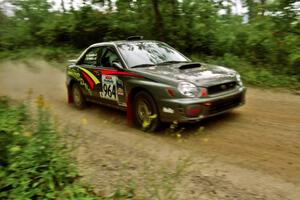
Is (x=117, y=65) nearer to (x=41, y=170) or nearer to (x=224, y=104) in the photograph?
(x=224, y=104)

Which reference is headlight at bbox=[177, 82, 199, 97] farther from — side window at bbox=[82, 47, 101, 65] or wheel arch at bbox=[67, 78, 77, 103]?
wheel arch at bbox=[67, 78, 77, 103]

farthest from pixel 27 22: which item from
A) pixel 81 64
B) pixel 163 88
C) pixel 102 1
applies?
pixel 163 88

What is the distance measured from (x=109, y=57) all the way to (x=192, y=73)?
213cm

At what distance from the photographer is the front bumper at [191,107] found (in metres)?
6.03

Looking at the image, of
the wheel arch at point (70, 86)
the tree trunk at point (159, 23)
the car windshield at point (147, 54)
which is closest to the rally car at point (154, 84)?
the car windshield at point (147, 54)

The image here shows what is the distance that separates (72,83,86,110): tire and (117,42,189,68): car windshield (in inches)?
80.2

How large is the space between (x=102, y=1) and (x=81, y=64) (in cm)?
808

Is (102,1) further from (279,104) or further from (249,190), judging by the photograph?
(249,190)

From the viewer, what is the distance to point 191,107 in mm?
6012

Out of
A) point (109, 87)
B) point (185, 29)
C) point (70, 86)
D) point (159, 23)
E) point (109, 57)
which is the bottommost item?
point (70, 86)

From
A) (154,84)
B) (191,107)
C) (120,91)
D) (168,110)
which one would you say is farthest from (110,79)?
(191,107)

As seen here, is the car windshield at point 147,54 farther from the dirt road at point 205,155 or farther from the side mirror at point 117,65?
the dirt road at point 205,155

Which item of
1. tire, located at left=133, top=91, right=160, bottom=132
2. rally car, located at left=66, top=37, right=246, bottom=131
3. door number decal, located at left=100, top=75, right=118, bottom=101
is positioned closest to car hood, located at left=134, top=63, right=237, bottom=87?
rally car, located at left=66, top=37, right=246, bottom=131

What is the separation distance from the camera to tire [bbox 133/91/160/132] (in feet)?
21.4
